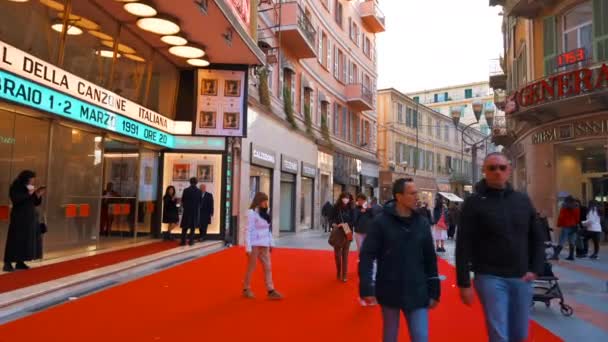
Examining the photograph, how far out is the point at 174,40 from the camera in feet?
42.1

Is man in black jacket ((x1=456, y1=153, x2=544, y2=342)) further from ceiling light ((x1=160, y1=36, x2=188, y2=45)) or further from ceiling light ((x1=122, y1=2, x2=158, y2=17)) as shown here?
ceiling light ((x1=160, y1=36, x2=188, y2=45))

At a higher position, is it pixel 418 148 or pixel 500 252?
pixel 418 148

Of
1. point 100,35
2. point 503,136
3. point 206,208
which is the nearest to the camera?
point 100,35

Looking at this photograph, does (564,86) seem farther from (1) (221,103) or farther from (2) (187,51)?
(2) (187,51)

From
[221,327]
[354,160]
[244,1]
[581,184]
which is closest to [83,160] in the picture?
[244,1]

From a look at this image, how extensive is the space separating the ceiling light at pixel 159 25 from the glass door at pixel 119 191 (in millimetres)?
2871

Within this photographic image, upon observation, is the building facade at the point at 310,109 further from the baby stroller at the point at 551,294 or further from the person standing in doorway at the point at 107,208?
the baby stroller at the point at 551,294

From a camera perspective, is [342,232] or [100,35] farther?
[100,35]

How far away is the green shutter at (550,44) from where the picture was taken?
17609 millimetres

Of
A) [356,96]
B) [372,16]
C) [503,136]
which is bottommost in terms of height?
[503,136]

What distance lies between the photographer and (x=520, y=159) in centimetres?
2278

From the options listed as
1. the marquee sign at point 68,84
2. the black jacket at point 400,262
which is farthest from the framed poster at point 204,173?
the black jacket at point 400,262

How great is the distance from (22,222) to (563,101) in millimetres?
15045

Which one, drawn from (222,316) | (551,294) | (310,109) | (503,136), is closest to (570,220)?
(551,294)
